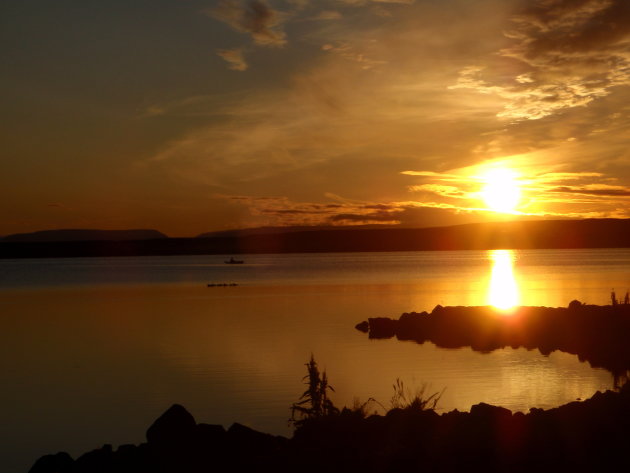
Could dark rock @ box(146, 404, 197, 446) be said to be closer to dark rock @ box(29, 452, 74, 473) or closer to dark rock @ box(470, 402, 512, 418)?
dark rock @ box(29, 452, 74, 473)

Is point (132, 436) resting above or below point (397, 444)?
below

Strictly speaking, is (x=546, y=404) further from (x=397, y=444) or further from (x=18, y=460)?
(x=18, y=460)

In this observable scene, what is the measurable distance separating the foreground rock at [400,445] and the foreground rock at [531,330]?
13.3 meters

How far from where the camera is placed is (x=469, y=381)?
A: 21.4m

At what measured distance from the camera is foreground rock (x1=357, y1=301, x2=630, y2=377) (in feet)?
87.8

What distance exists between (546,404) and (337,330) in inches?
720

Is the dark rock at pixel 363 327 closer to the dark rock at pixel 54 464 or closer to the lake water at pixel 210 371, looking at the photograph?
the lake water at pixel 210 371

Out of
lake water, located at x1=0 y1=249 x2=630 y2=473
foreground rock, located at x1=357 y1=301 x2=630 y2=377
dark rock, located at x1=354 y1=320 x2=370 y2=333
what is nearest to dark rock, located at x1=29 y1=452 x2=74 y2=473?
lake water, located at x1=0 y1=249 x2=630 y2=473

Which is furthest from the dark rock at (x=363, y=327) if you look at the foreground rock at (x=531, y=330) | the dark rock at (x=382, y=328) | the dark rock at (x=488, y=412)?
the dark rock at (x=488, y=412)

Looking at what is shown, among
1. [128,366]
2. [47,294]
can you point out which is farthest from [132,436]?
[47,294]

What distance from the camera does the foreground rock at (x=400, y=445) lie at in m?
9.65

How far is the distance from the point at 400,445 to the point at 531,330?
22.4 meters

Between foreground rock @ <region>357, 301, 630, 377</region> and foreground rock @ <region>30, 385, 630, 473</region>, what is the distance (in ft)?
43.7

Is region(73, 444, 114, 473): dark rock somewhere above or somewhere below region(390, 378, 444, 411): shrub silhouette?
below
